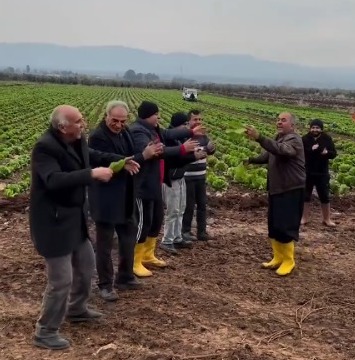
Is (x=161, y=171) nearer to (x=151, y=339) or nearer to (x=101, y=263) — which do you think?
(x=101, y=263)

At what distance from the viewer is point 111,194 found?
5.27 m

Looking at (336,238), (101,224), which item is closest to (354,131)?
(336,238)

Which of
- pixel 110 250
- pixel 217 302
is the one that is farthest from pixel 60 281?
pixel 217 302

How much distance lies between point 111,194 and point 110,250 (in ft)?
1.75

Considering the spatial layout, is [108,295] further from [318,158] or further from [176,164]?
[318,158]

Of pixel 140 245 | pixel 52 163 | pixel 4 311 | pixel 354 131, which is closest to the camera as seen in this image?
pixel 52 163

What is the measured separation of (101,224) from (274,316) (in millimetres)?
1795

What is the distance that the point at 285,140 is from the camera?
20.7 ft

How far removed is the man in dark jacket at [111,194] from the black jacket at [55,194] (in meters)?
0.85

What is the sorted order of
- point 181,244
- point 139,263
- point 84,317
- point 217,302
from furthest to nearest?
point 181,244 → point 139,263 → point 217,302 → point 84,317

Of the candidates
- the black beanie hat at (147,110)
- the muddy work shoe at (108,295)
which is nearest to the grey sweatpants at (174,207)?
the black beanie hat at (147,110)

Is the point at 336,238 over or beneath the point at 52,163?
beneath

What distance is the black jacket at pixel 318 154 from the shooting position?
8.57 m

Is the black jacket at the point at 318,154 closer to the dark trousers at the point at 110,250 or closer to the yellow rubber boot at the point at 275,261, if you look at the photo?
the yellow rubber boot at the point at 275,261
